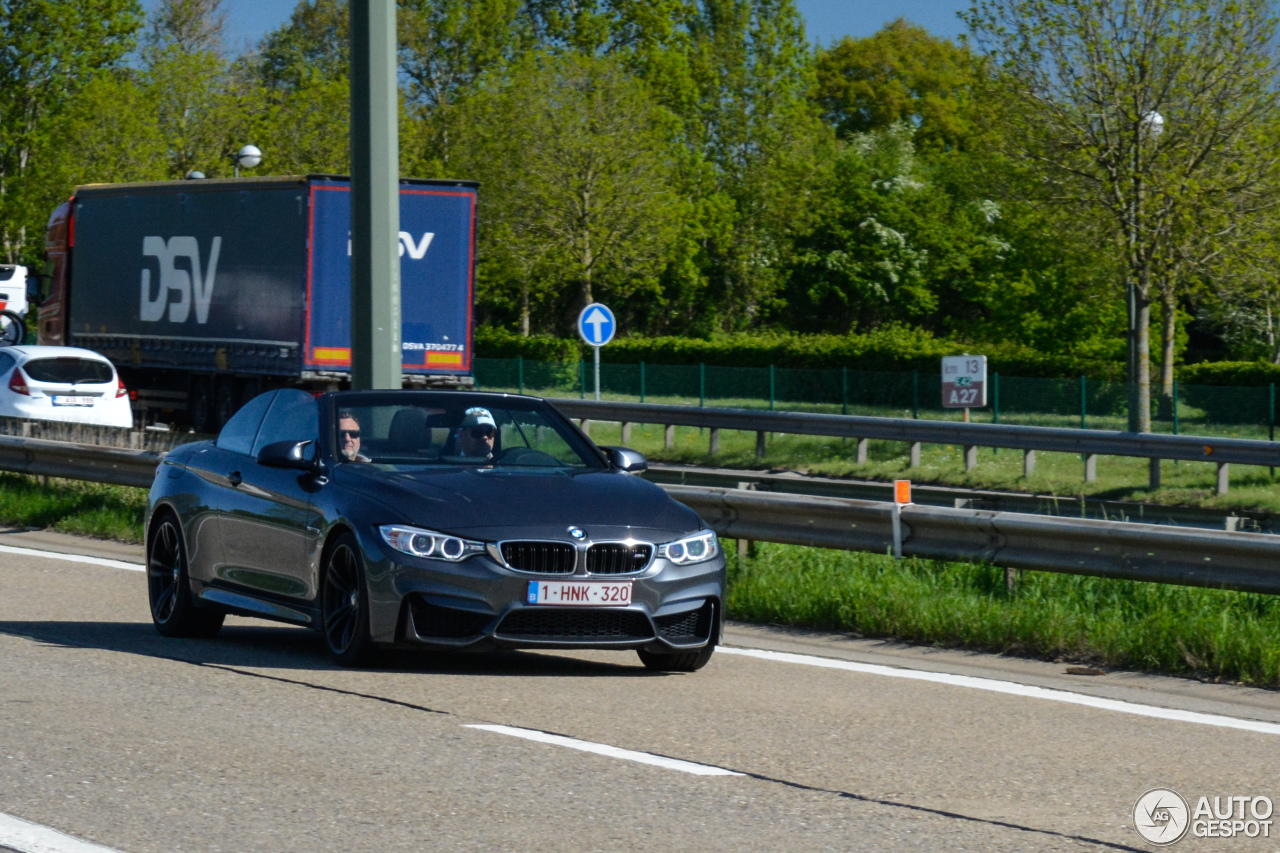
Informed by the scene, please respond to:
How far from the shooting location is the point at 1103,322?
4572 centimetres

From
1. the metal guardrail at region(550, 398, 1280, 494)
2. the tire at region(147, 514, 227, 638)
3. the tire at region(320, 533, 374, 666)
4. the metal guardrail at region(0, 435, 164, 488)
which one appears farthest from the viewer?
the metal guardrail at region(550, 398, 1280, 494)

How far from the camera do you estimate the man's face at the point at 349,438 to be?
942 centimetres

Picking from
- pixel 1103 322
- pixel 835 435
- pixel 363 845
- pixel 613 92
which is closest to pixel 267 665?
pixel 363 845

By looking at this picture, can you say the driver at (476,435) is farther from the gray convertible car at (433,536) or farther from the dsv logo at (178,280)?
the dsv logo at (178,280)

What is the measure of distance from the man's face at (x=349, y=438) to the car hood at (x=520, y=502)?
0.20 metres

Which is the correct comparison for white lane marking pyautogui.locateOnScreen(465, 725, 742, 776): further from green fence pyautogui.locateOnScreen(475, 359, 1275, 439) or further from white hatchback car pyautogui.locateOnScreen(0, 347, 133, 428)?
green fence pyautogui.locateOnScreen(475, 359, 1275, 439)

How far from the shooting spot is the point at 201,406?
2958cm

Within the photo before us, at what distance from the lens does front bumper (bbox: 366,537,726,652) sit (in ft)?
27.6

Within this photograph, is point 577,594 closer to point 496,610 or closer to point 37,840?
point 496,610

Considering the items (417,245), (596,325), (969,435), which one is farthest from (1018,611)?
(596,325)

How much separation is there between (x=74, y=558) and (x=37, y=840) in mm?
8918

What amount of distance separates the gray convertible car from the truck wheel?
760 inches

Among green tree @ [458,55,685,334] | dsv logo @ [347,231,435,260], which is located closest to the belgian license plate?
dsv logo @ [347,231,435,260]

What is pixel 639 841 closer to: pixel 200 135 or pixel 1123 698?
pixel 1123 698
